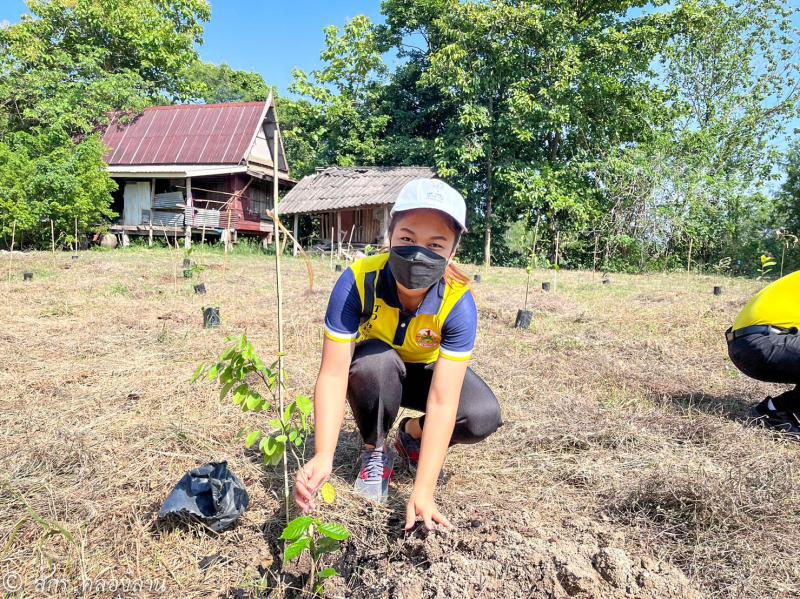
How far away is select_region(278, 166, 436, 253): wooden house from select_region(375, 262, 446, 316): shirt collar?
13.3m

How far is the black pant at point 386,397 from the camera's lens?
6.05 ft

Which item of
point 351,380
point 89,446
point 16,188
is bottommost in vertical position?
point 89,446

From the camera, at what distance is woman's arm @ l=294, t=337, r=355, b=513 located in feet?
4.77

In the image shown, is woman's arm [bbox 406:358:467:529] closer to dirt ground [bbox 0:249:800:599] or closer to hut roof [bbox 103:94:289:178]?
dirt ground [bbox 0:249:800:599]

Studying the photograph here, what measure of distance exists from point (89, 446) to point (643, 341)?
4.34m

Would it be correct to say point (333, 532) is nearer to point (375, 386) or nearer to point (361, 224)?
point (375, 386)

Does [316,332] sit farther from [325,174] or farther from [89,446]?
[325,174]

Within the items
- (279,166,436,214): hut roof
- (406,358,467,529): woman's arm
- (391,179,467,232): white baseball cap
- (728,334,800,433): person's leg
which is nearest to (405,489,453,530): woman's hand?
(406,358,467,529): woman's arm

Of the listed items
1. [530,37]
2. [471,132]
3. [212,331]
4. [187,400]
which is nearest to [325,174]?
[471,132]

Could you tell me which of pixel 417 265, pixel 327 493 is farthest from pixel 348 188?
pixel 327 493

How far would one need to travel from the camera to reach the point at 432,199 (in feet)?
5.08

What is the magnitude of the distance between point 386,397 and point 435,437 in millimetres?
316

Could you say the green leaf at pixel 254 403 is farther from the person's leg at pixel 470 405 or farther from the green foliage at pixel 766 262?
the green foliage at pixel 766 262

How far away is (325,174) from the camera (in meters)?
17.1
